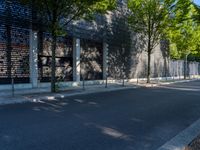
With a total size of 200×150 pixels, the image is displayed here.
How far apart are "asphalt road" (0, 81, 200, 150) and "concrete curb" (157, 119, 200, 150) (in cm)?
23

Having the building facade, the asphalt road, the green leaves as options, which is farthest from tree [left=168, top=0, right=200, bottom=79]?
the asphalt road

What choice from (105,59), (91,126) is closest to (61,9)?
(91,126)

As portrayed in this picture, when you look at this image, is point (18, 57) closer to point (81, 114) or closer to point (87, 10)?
point (87, 10)

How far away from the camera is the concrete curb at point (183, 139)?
22.9 feet

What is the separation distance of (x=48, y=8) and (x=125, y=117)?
9.99 meters

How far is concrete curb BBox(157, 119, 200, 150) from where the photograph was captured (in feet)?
22.9

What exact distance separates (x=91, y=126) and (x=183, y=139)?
2663mm

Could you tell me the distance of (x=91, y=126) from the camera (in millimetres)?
9312

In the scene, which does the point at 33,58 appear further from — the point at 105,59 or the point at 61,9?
the point at 105,59

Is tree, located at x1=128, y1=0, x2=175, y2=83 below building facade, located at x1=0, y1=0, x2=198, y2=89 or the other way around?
the other way around

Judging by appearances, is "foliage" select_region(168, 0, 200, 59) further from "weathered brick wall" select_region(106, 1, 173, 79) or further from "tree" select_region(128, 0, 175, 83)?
"weathered brick wall" select_region(106, 1, 173, 79)

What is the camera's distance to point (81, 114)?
11422 mm

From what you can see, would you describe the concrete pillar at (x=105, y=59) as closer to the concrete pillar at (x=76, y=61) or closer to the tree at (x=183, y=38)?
the concrete pillar at (x=76, y=61)

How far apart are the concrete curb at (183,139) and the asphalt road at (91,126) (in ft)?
0.75
